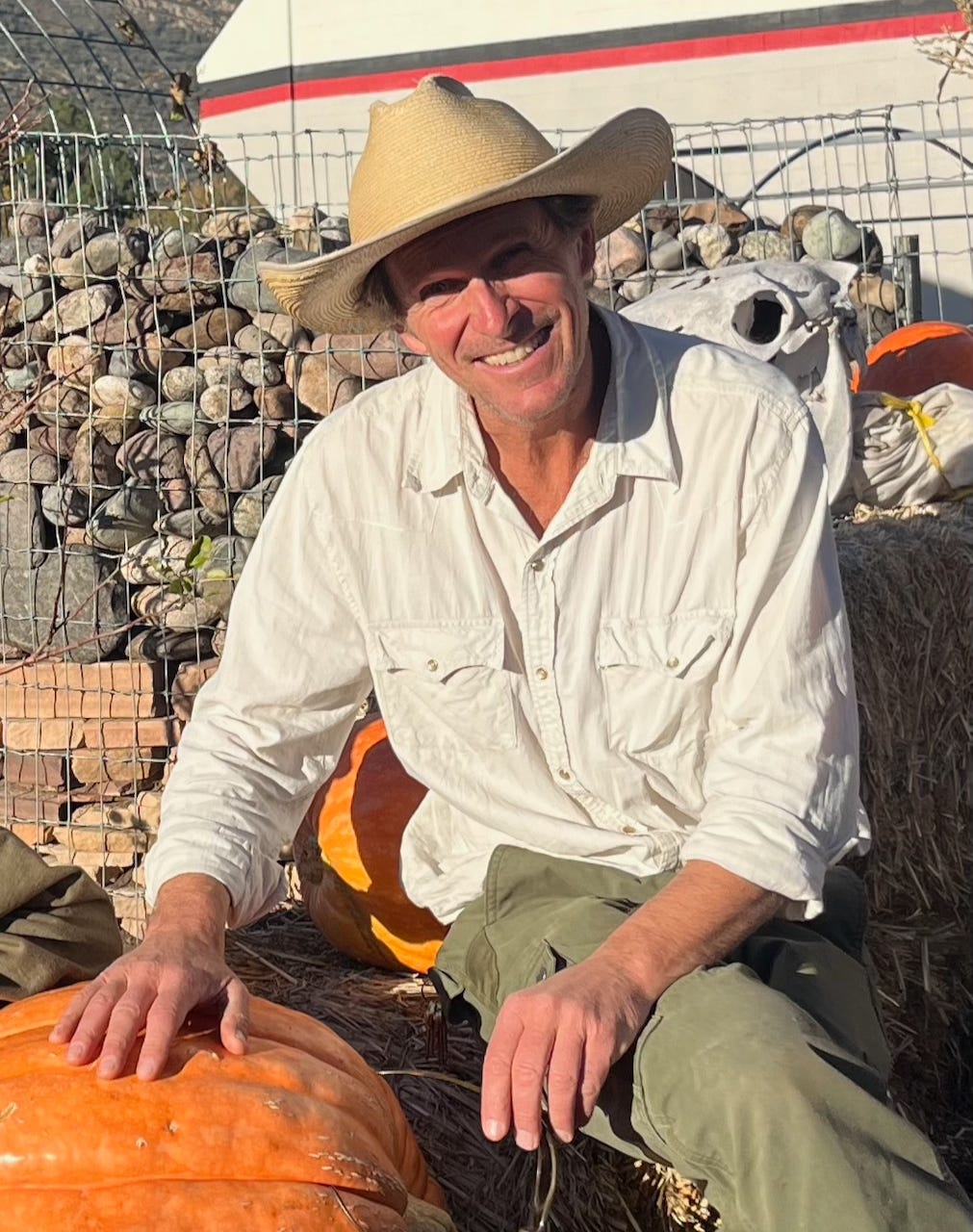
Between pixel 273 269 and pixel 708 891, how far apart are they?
117 cm

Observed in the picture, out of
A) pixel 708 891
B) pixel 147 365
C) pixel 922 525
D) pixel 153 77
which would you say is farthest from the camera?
pixel 153 77

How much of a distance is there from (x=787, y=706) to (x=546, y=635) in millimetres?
390

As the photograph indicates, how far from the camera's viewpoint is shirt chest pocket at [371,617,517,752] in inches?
94.0

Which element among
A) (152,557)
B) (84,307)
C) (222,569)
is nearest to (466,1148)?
(222,569)

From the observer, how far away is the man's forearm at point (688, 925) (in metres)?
1.94

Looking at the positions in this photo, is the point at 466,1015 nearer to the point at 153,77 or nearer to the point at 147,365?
the point at 147,365

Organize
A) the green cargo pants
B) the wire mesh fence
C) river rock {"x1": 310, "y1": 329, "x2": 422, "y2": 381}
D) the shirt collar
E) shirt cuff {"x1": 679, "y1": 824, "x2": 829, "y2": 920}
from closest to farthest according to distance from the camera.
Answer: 1. the green cargo pants
2. shirt cuff {"x1": 679, "y1": 824, "x2": 829, "y2": 920}
3. the shirt collar
4. the wire mesh fence
5. river rock {"x1": 310, "y1": 329, "x2": 422, "y2": 381}

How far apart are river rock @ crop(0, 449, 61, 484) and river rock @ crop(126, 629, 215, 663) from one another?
0.82 metres

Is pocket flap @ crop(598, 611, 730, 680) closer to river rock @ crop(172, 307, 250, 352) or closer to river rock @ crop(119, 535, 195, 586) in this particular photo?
river rock @ crop(119, 535, 195, 586)

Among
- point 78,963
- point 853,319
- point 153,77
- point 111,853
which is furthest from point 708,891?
point 153,77

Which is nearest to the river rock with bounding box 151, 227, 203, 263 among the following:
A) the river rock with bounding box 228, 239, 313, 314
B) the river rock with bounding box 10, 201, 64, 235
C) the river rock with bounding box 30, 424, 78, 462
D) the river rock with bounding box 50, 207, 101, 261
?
the river rock with bounding box 228, 239, 313, 314

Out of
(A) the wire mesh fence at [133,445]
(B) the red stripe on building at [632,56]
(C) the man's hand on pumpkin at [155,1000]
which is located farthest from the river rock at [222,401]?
(B) the red stripe on building at [632,56]

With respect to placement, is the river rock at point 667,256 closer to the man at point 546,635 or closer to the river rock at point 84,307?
the river rock at point 84,307

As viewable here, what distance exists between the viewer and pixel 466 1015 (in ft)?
8.15
